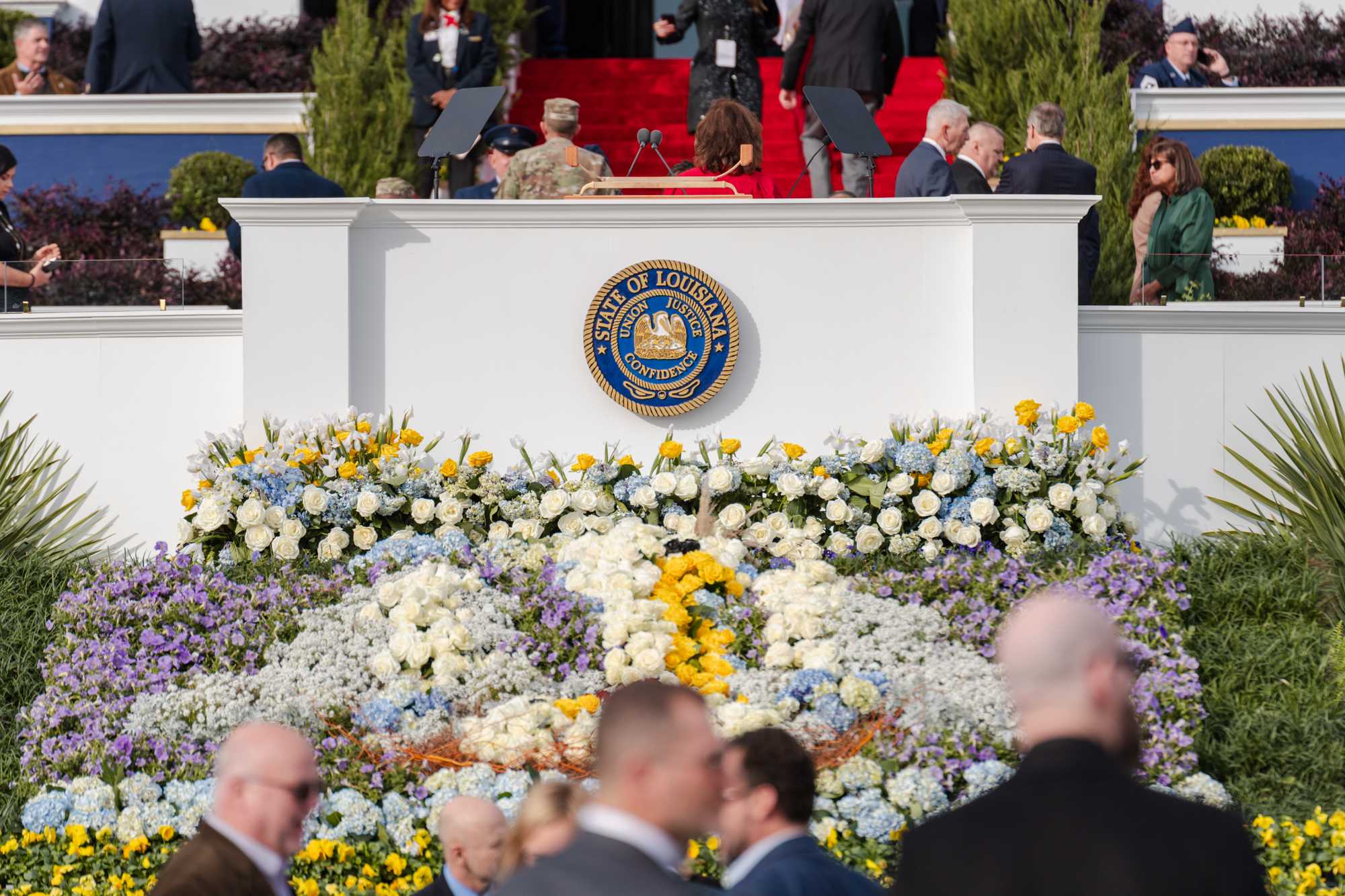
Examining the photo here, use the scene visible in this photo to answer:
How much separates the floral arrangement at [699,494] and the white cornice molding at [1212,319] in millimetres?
869

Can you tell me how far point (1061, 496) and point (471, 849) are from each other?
483cm

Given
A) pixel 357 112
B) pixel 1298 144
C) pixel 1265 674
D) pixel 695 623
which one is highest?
pixel 357 112

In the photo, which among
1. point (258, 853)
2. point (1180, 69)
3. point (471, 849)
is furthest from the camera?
point (1180, 69)

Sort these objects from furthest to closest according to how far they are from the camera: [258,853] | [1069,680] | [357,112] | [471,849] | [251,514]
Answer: [357,112] < [251,514] < [471,849] < [258,853] < [1069,680]

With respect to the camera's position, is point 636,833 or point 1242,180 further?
point 1242,180

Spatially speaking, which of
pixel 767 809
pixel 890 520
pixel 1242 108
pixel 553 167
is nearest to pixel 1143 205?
pixel 890 520

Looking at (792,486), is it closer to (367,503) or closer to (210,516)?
(367,503)

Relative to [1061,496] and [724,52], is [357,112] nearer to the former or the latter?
[724,52]

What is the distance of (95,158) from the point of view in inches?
600

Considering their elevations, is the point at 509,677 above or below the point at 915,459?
below

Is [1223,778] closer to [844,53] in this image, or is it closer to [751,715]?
[751,715]

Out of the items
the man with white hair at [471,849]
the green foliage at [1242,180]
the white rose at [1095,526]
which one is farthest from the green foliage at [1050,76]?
the man with white hair at [471,849]

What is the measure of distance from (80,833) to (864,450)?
166 inches

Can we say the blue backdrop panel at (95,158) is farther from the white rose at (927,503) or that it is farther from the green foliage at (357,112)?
the white rose at (927,503)
